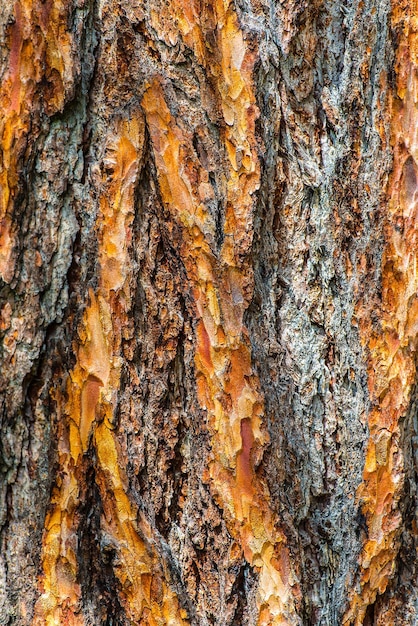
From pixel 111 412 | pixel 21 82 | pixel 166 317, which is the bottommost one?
pixel 111 412

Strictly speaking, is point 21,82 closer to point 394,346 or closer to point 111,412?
point 111,412

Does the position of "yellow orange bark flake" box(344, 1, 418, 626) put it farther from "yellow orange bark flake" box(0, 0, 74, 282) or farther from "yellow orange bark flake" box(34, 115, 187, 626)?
"yellow orange bark flake" box(0, 0, 74, 282)

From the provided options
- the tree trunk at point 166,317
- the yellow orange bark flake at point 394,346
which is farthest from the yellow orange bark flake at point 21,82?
the yellow orange bark flake at point 394,346

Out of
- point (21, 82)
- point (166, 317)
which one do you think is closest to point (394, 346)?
point (166, 317)

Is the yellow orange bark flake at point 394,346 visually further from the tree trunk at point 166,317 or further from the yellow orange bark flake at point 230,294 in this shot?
the yellow orange bark flake at point 230,294

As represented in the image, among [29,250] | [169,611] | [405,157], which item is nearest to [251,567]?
[169,611]

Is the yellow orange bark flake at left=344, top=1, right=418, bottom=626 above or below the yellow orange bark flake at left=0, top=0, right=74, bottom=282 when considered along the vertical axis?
below

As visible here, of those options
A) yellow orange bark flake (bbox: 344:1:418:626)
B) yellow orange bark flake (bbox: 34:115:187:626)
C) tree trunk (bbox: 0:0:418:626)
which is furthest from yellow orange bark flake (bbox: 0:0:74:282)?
yellow orange bark flake (bbox: 344:1:418:626)

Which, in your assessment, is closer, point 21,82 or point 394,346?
point 21,82
